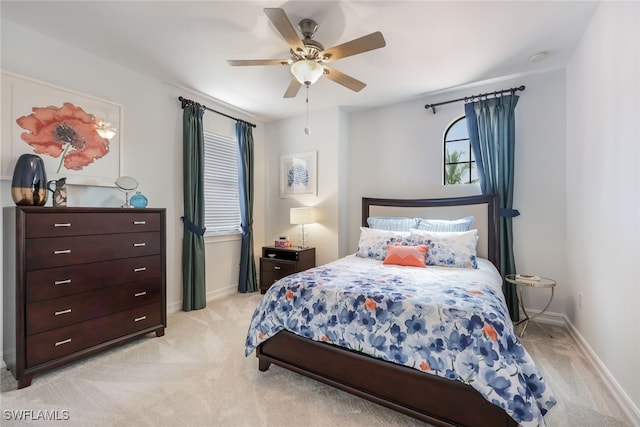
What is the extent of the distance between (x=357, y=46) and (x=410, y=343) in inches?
78.3

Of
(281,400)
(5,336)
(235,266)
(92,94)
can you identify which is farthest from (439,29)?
(5,336)

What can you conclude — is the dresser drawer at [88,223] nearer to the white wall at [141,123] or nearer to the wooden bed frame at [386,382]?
the white wall at [141,123]

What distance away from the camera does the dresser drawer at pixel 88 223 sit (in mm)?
2023

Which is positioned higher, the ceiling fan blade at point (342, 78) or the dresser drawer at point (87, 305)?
the ceiling fan blade at point (342, 78)

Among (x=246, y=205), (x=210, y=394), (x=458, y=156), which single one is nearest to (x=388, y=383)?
(x=210, y=394)

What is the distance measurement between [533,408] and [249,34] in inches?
123

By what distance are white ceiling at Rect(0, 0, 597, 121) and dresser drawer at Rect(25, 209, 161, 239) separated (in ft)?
5.08

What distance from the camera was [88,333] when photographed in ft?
7.52

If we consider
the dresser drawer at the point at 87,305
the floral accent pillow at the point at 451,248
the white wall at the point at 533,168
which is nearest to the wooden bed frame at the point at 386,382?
the dresser drawer at the point at 87,305

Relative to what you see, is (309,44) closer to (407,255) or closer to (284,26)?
(284,26)

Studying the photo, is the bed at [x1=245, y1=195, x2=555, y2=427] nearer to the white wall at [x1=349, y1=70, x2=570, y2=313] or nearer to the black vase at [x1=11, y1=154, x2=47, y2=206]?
the white wall at [x1=349, y1=70, x2=570, y2=313]

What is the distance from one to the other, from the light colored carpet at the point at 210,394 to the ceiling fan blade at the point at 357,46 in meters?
2.40

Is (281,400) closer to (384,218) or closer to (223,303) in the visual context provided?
(223,303)

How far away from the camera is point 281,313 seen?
2.08 meters
